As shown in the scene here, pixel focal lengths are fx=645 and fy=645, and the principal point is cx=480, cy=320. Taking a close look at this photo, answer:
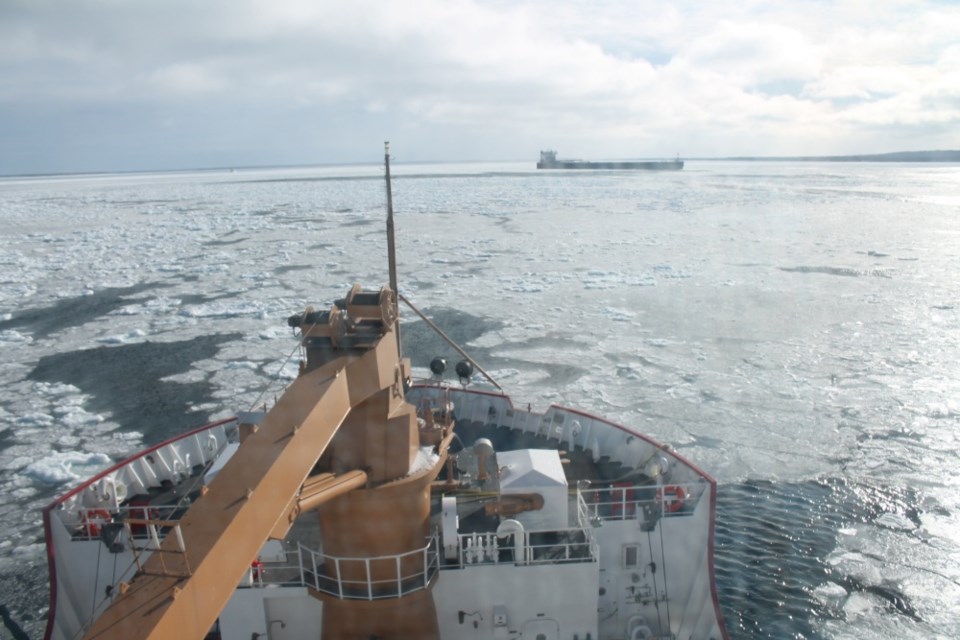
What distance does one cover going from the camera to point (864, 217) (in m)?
43.4

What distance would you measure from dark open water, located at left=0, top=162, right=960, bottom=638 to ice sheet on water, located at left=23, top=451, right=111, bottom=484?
52mm

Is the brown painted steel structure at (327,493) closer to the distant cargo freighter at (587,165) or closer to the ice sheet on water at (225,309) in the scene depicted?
the ice sheet on water at (225,309)

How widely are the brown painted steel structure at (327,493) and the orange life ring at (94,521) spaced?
3153 mm

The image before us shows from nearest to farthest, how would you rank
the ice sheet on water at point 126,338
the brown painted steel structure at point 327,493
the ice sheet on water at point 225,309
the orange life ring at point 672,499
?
the brown painted steel structure at point 327,493 < the orange life ring at point 672,499 < the ice sheet on water at point 126,338 < the ice sheet on water at point 225,309

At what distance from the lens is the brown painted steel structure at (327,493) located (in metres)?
A: 3.42

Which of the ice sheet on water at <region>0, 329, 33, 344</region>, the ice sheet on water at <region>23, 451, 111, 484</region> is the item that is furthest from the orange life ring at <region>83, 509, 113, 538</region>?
the ice sheet on water at <region>0, 329, 33, 344</region>

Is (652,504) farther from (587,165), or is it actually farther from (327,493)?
(587,165)

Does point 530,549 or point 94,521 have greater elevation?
point 530,549

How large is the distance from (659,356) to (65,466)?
43.8ft

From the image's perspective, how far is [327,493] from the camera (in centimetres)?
499

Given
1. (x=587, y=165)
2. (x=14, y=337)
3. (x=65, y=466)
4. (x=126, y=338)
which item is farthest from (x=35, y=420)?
(x=587, y=165)

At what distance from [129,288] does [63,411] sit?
512 inches

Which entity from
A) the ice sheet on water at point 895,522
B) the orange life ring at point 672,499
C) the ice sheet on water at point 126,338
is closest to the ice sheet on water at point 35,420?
the ice sheet on water at point 126,338

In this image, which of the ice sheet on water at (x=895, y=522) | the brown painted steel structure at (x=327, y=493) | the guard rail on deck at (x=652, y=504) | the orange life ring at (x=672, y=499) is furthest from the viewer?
the ice sheet on water at (x=895, y=522)
